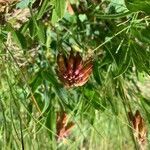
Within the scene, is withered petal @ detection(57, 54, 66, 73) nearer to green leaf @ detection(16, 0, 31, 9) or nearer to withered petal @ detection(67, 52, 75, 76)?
withered petal @ detection(67, 52, 75, 76)

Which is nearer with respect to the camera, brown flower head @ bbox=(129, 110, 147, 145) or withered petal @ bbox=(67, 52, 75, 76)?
withered petal @ bbox=(67, 52, 75, 76)

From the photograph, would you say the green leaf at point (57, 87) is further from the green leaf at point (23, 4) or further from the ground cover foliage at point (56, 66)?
the green leaf at point (23, 4)

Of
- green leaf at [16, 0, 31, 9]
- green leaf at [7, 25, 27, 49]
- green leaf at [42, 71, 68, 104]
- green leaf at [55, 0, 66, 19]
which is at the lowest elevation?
green leaf at [42, 71, 68, 104]

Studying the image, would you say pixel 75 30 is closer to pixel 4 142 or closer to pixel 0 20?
pixel 0 20

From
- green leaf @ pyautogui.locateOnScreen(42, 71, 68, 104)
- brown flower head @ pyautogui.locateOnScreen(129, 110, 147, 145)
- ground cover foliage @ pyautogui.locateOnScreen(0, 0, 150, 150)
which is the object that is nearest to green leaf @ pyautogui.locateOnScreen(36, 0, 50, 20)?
ground cover foliage @ pyautogui.locateOnScreen(0, 0, 150, 150)

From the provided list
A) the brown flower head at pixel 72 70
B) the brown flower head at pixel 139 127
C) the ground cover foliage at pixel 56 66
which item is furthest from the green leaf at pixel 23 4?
the brown flower head at pixel 139 127

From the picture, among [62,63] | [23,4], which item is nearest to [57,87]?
[62,63]
